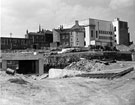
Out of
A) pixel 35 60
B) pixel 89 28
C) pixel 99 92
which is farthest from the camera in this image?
pixel 89 28

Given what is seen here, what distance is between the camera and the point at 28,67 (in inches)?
1332

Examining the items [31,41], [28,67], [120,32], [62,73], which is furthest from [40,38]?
[62,73]

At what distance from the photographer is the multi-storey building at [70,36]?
2853 inches

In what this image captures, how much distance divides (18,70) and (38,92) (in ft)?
70.5

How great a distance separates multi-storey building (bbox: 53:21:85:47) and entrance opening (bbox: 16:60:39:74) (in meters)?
37.0

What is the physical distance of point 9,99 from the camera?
10781mm

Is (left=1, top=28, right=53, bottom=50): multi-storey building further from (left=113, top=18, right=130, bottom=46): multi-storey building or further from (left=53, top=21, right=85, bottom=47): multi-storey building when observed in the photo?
(left=113, top=18, right=130, bottom=46): multi-storey building

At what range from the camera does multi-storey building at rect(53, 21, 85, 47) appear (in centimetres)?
7247

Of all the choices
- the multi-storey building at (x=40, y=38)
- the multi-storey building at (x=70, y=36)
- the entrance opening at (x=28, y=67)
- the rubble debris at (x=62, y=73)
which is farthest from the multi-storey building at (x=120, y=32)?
the rubble debris at (x=62, y=73)

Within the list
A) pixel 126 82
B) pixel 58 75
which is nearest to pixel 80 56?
pixel 58 75

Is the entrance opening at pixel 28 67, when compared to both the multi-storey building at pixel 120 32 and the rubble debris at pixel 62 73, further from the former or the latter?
the multi-storey building at pixel 120 32

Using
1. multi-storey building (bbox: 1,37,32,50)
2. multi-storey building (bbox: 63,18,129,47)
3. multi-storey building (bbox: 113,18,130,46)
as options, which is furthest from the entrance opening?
multi-storey building (bbox: 113,18,130,46)

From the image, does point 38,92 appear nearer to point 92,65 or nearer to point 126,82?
point 126,82

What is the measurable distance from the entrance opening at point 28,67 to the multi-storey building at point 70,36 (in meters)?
37.0
